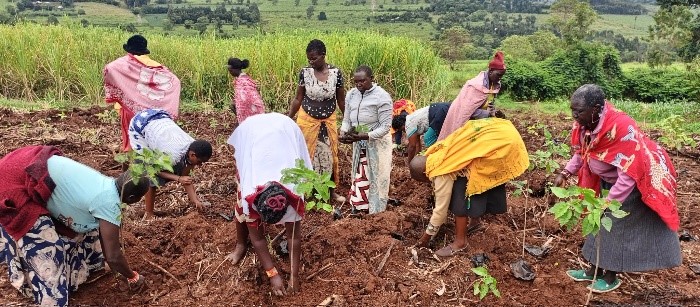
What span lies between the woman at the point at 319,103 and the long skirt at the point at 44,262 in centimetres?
208

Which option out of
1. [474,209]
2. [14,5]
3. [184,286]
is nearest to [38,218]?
[184,286]

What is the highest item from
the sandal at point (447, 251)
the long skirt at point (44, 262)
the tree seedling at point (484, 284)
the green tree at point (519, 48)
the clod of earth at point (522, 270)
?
the long skirt at point (44, 262)

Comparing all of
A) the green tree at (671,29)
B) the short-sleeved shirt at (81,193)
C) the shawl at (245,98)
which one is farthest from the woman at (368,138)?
the green tree at (671,29)

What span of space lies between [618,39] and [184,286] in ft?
189

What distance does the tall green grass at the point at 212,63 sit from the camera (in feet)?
27.3

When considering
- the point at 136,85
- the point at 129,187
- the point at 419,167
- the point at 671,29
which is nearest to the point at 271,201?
the point at 129,187

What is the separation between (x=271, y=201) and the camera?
2848mm

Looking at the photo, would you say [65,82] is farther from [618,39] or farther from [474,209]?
[618,39]

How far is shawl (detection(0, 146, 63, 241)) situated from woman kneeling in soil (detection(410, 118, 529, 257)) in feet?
7.61

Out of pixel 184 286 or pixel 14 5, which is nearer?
pixel 184 286

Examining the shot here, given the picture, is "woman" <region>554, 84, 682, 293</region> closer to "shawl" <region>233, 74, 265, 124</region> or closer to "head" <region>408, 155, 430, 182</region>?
"head" <region>408, 155, 430, 182</region>

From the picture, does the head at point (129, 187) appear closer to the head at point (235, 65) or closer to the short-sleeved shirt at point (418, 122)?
the head at point (235, 65)

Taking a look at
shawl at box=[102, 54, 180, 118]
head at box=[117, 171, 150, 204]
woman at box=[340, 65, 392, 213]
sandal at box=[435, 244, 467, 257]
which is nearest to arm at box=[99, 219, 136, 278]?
head at box=[117, 171, 150, 204]

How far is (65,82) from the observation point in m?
9.09
